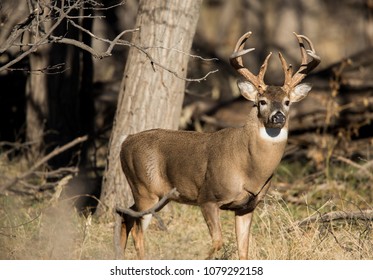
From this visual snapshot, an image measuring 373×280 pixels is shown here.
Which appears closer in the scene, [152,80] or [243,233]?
[243,233]

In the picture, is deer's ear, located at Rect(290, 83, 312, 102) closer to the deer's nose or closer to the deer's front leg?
the deer's nose

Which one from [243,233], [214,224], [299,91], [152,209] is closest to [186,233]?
[243,233]

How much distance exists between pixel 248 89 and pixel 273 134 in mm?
482

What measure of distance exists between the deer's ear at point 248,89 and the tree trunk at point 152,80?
1.50m

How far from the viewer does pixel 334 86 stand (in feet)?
39.0

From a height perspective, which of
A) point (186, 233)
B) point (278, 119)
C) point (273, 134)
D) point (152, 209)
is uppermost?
point (278, 119)

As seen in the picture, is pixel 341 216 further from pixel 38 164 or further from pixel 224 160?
pixel 38 164

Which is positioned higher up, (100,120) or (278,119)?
(278,119)

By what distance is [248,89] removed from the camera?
8227 mm

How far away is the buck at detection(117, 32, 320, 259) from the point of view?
26.0ft

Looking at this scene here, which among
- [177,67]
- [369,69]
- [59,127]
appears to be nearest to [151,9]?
[177,67]

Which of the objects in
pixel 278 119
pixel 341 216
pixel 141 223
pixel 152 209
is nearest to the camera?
pixel 152 209

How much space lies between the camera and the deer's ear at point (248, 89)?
822cm

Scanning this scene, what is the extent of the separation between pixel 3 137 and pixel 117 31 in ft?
19.5
